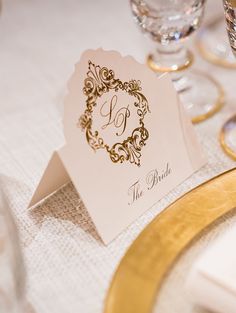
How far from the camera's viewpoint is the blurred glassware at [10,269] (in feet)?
1.61

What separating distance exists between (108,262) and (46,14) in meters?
0.48

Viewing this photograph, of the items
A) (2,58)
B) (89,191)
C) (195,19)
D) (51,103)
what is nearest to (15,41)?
(2,58)

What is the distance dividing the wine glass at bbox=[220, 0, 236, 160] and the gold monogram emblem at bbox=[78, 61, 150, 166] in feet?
0.33

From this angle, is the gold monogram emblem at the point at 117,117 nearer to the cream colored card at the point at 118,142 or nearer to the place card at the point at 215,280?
the cream colored card at the point at 118,142

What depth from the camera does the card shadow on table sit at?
597 millimetres

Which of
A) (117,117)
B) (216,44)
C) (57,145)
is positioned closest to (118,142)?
(117,117)

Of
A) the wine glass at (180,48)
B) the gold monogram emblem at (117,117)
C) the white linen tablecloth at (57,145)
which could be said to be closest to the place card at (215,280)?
the white linen tablecloth at (57,145)

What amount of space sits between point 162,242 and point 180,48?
28 cm

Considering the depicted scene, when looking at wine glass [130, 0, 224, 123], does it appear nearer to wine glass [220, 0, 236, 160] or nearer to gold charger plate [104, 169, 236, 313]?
wine glass [220, 0, 236, 160]

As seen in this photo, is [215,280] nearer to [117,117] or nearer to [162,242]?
[162,242]

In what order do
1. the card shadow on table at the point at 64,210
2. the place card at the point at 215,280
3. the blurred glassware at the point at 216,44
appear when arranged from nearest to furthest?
1. the place card at the point at 215,280
2. the card shadow on table at the point at 64,210
3. the blurred glassware at the point at 216,44

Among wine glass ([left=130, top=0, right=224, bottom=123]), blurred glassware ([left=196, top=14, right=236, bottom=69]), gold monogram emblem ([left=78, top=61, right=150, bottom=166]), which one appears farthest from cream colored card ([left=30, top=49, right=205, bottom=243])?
blurred glassware ([left=196, top=14, right=236, bottom=69])

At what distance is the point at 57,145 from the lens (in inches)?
27.8

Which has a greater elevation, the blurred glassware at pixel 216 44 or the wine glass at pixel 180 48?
the wine glass at pixel 180 48
